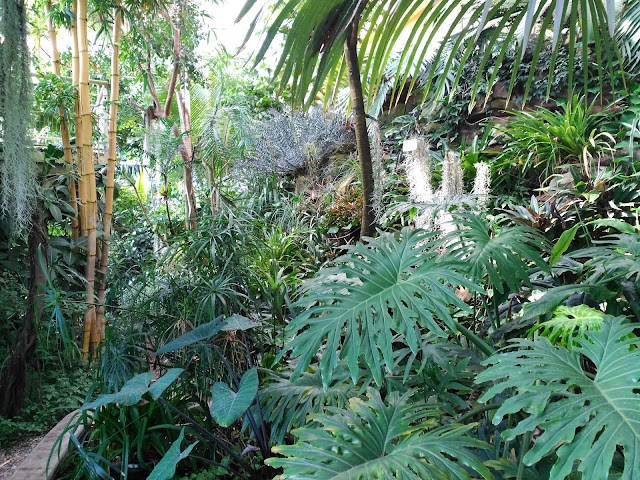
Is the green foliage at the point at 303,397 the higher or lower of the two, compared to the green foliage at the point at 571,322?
lower

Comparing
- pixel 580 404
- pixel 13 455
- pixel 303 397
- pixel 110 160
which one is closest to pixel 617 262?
pixel 580 404

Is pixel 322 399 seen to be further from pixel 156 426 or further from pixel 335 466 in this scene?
pixel 156 426

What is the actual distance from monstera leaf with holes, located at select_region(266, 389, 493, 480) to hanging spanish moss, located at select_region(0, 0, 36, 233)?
1768mm

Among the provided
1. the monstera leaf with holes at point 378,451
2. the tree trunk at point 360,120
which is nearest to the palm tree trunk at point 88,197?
the tree trunk at point 360,120

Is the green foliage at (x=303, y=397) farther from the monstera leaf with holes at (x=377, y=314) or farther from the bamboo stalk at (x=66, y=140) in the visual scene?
the bamboo stalk at (x=66, y=140)

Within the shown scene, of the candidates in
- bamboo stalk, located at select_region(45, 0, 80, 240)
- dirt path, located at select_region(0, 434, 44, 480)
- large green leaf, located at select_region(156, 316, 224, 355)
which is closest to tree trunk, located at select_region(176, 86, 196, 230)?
bamboo stalk, located at select_region(45, 0, 80, 240)

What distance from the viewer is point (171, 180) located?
15.7ft

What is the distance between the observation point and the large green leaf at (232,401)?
4.30 feet

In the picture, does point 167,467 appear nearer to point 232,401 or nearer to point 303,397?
point 232,401

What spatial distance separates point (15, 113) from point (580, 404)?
241cm

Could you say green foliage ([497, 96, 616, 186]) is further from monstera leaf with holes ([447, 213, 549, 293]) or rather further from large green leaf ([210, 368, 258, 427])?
large green leaf ([210, 368, 258, 427])

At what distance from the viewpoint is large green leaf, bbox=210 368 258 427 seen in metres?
1.31

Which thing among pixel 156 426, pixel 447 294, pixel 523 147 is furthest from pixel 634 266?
pixel 523 147

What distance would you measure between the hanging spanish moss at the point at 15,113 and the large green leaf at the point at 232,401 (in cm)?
131
